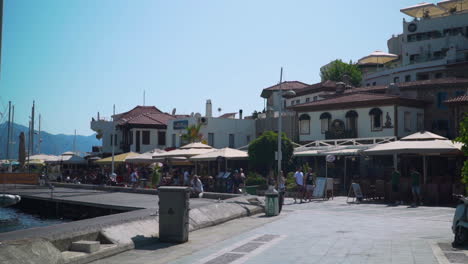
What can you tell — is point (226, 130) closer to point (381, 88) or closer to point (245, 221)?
point (381, 88)

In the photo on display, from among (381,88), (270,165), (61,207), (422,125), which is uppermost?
(381,88)

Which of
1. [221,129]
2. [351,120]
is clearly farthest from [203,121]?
[351,120]

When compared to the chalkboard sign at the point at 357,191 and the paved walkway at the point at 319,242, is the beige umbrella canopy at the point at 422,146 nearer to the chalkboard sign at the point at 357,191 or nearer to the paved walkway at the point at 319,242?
the chalkboard sign at the point at 357,191

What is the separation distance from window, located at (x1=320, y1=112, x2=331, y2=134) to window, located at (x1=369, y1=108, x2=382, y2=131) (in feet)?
12.5

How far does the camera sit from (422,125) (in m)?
41.4

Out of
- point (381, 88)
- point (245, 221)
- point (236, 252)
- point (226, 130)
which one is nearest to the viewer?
point (236, 252)

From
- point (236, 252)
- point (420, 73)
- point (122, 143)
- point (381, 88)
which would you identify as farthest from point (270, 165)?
point (122, 143)

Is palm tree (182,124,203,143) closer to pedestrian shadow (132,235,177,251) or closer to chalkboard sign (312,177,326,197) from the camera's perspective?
chalkboard sign (312,177,326,197)

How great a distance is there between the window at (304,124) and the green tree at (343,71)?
31.4 metres

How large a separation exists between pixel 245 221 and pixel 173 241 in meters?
5.15

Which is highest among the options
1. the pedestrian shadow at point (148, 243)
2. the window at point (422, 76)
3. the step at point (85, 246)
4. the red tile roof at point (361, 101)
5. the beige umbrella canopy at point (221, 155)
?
the window at point (422, 76)

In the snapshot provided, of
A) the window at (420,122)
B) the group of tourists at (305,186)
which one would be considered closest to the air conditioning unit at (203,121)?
the window at (420,122)

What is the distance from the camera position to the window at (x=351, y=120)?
132ft

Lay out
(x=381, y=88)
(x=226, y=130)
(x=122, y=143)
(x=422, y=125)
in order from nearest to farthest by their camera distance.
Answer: (x=422, y=125) → (x=381, y=88) → (x=226, y=130) → (x=122, y=143)
